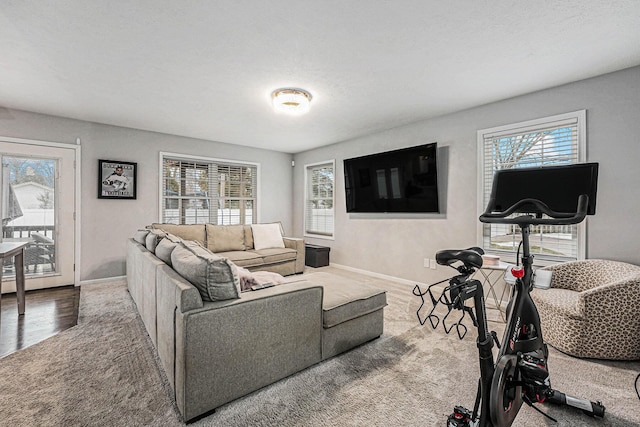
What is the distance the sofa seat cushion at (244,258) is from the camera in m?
4.20

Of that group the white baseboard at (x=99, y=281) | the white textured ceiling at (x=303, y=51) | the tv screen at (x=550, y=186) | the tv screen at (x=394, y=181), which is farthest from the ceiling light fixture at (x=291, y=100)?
the white baseboard at (x=99, y=281)

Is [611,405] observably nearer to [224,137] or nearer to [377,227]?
[377,227]

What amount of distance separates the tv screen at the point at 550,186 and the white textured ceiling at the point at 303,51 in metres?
1.04

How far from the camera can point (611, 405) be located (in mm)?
1717

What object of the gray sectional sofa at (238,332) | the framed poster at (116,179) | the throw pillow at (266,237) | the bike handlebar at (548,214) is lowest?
the gray sectional sofa at (238,332)

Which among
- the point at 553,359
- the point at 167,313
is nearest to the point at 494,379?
the point at 553,359

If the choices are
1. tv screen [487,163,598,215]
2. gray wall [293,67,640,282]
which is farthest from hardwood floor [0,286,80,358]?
gray wall [293,67,640,282]

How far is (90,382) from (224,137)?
4191 millimetres

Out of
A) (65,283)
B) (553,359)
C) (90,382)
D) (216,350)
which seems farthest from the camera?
(65,283)

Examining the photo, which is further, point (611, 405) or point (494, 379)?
point (611, 405)

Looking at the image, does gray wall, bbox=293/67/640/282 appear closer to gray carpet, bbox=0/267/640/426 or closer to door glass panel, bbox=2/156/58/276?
gray carpet, bbox=0/267/640/426

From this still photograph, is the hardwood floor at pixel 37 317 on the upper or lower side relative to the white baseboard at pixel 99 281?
lower

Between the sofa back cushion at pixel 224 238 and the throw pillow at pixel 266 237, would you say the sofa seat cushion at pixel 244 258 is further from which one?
the throw pillow at pixel 266 237

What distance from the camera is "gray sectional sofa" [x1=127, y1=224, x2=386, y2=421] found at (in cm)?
156
